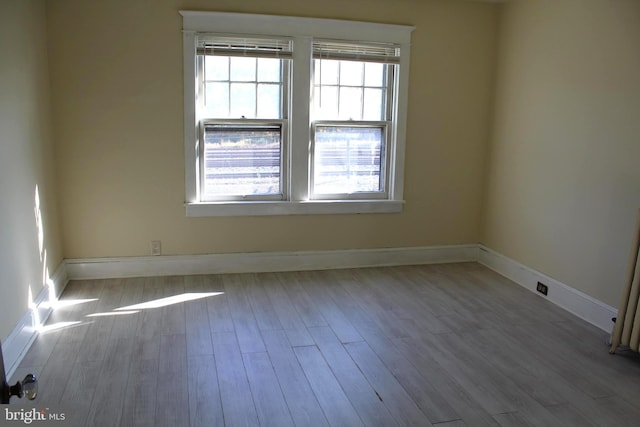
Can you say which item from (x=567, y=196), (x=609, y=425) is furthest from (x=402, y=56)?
(x=609, y=425)

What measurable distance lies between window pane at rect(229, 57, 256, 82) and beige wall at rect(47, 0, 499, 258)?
425 mm

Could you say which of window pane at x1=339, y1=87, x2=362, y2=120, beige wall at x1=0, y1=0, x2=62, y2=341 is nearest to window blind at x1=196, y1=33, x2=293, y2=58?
window pane at x1=339, y1=87, x2=362, y2=120

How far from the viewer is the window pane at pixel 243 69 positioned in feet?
15.1

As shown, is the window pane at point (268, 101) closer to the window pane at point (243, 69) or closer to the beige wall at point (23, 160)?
the window pane at point (243, 69)

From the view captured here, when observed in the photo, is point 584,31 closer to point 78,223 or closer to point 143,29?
point 143,29

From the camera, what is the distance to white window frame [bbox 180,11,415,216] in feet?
14.7

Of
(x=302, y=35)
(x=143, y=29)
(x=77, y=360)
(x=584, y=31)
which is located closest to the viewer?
(x=77, y=360)

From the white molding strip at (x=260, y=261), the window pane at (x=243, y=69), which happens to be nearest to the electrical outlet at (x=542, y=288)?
the white molding strip at (x=260, y=261)

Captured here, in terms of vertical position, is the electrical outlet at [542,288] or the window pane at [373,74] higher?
the window pane at [373,74]

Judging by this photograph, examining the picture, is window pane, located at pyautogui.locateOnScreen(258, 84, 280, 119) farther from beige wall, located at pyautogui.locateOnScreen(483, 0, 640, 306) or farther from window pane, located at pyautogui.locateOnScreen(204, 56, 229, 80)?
beige wall, located at pyautogui.locateOnScreen(483, 0, 640, 306)

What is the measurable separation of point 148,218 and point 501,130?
3.33 metres

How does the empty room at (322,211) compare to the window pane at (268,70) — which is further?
the window pane at (268,70)

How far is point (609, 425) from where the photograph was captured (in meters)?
2.62

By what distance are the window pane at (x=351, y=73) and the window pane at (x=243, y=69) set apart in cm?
81
